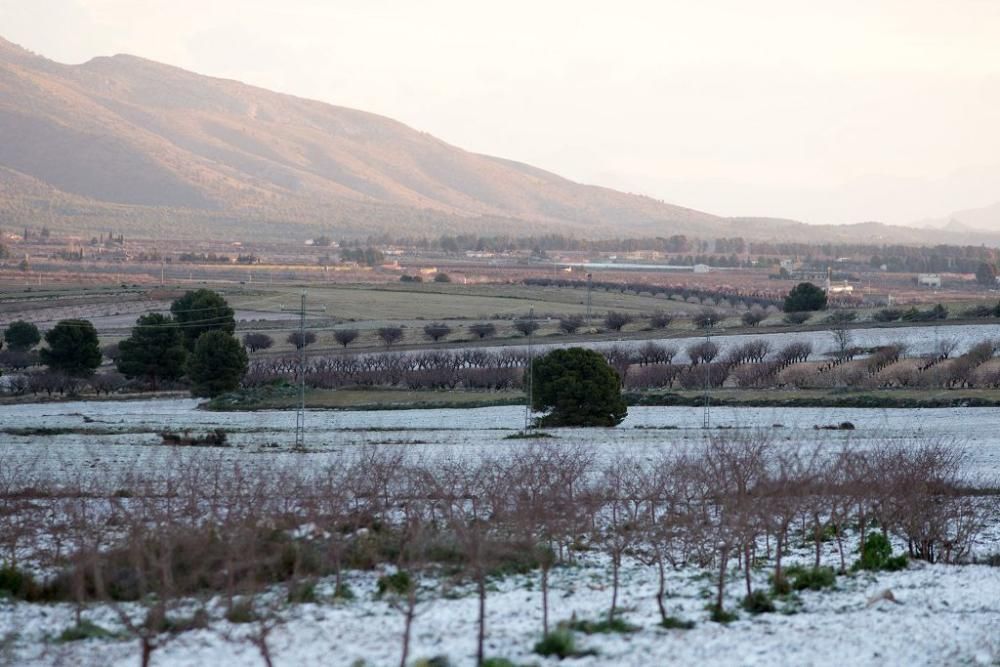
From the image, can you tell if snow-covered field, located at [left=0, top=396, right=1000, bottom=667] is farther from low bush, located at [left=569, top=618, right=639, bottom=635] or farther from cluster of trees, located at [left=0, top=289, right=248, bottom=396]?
cluster of trees, located at [left=0, top=289, right=248, bottom=396]

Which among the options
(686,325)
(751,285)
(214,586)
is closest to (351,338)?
(686,325)

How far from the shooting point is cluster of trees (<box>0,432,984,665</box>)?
14344 mm

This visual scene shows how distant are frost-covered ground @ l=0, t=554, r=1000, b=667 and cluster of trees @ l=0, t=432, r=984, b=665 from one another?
20 cm

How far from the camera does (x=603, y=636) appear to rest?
45.5 ft

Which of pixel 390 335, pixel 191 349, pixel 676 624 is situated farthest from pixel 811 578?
pixel 390 335

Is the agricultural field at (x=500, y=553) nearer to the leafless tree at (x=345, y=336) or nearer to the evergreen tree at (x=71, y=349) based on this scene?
the evergreen tree at (x=71, y=349)

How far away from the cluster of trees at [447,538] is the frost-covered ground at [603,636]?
0.20 m

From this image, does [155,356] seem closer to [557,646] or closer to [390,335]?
[390,335]

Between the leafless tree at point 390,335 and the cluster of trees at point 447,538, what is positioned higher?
the cluster of trees at point 447,538

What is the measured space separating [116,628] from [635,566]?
7.23 metres

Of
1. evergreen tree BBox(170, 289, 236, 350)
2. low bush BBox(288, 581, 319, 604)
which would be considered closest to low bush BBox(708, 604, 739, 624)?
low bush BBox(288, 581, 319, 604)

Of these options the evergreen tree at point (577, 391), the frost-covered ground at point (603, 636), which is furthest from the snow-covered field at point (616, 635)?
the evergreen tree at point (577, 391)

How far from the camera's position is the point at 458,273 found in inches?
5906

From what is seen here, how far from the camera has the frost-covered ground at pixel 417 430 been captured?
98.9ft
